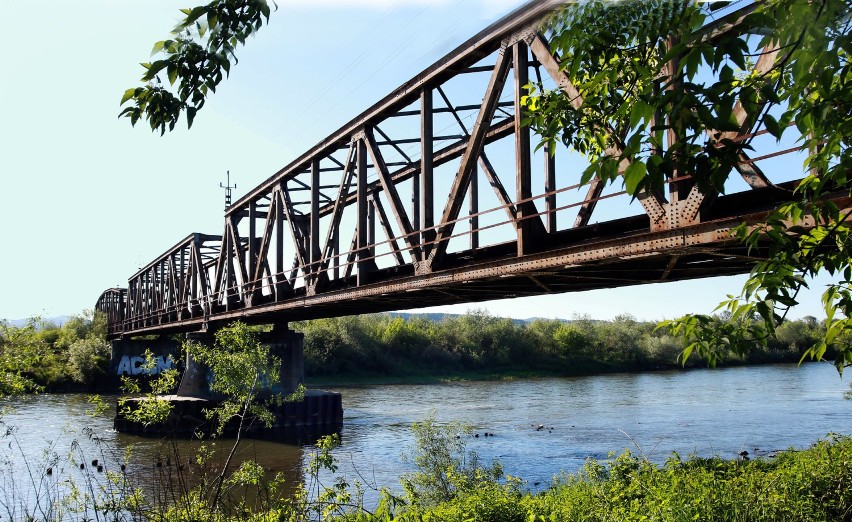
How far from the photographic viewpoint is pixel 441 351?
8925 cm

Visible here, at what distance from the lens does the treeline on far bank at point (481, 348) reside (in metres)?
80.5

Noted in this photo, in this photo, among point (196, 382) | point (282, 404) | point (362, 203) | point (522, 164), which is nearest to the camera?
point (522, 164)

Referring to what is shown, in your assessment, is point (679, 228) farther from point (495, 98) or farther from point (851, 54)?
point (851, 54)

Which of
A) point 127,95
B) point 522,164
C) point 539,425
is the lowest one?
point 539,425

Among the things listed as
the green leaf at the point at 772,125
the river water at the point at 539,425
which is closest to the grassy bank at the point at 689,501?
the river water at the point at 539,425

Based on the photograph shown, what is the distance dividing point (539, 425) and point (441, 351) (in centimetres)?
5491

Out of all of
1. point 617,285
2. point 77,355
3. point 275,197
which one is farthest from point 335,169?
point 77,355

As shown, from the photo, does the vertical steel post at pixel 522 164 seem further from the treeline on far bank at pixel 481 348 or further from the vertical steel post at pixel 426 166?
the treeline on far bank at pixel 481 348

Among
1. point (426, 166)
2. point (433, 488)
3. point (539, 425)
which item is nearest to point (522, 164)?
point (426, 166)

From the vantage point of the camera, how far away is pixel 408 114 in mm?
18094

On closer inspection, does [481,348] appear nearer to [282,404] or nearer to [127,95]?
[282,404]

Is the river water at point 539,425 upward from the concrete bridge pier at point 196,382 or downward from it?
downward

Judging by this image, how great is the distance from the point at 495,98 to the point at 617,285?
5.50 m

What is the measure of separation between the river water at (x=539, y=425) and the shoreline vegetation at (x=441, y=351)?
12.0 meters
